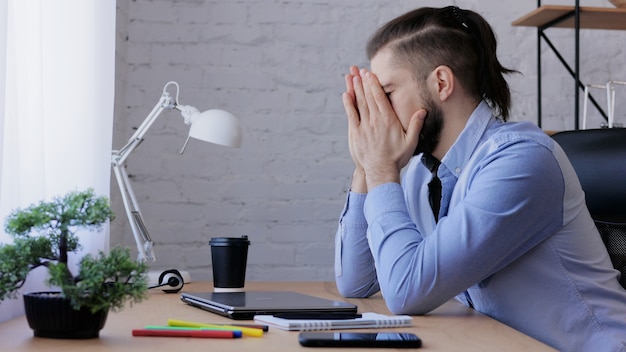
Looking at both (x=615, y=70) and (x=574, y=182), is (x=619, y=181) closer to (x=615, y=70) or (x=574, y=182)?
(x=574, y=182)

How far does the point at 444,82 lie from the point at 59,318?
866mm

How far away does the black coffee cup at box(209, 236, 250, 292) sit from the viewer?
5.02ft

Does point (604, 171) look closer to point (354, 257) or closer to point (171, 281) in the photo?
point (354, 257)

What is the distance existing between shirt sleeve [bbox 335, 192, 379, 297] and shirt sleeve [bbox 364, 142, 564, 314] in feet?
0.81

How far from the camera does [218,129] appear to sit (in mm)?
1670

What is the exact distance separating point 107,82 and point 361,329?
2.95 ft

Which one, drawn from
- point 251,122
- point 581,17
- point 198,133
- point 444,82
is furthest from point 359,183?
point 581,17

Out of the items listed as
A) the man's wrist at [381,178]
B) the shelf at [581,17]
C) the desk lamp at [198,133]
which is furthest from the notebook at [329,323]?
the shelf at [581,17]

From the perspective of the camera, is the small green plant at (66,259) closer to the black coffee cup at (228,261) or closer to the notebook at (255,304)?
the notebook at (255,304)

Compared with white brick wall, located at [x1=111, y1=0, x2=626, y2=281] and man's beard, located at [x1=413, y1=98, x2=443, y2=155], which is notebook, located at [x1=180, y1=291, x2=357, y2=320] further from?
white brick wall, located at [x1=111, y1=0, x2=626, y2=281]

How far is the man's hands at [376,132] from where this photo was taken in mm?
1366

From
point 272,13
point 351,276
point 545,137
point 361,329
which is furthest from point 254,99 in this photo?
point 361,329

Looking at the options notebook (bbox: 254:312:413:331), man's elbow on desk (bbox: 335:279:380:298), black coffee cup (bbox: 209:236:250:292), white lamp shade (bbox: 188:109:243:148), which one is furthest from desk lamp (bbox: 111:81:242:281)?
notebook (bbox: 254:312:413:331)

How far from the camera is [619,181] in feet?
5.14
